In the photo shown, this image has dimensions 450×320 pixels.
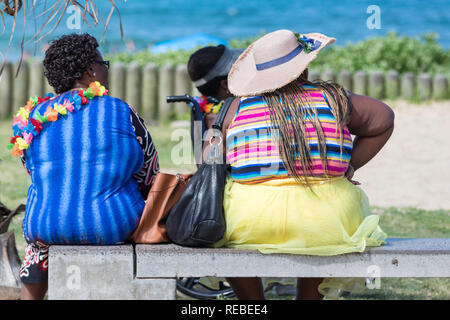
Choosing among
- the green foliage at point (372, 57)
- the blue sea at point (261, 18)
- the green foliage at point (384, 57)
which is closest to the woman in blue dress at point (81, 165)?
the green foliage at point (372, 57)

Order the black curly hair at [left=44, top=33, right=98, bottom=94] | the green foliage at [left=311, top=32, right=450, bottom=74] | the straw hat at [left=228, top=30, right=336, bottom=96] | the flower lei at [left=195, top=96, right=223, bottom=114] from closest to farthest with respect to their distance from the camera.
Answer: the straw hat at [left=228, top=30, right=336, bottom=96], the black curly hair at [left=44, top=33, right=98, bottom=94], the flower lei at [left=195, top=96, right=223, bottom=114], the green foliage at [left=311, top=32, right=450, bottom=74]

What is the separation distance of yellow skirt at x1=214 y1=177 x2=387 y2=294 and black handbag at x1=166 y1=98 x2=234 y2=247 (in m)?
0.08

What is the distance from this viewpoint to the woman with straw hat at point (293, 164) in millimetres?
3324

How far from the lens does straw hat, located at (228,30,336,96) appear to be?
11.3 ft

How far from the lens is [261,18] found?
38.4 metres

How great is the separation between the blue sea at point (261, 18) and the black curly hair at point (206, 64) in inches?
1072

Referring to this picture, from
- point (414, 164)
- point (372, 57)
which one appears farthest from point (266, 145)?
point (372, 57)

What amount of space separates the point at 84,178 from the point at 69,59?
606mm

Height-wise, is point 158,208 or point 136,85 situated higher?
point 136,85

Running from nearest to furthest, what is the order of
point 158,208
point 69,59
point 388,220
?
point 158,208 < point 69,59 < point 388,220

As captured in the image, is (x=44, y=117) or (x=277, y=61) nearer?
(x=44, y=117)

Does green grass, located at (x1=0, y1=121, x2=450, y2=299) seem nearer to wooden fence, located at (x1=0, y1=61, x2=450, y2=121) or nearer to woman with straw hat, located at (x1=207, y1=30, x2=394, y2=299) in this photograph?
wooden fence, located at (x1=0, y1=61, x2=450, y2=121)

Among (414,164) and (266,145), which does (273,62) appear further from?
(414,164)

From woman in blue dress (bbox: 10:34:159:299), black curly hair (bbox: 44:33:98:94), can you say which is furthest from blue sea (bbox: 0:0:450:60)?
woman in blue dress (bbox: 10:34:159:299)
